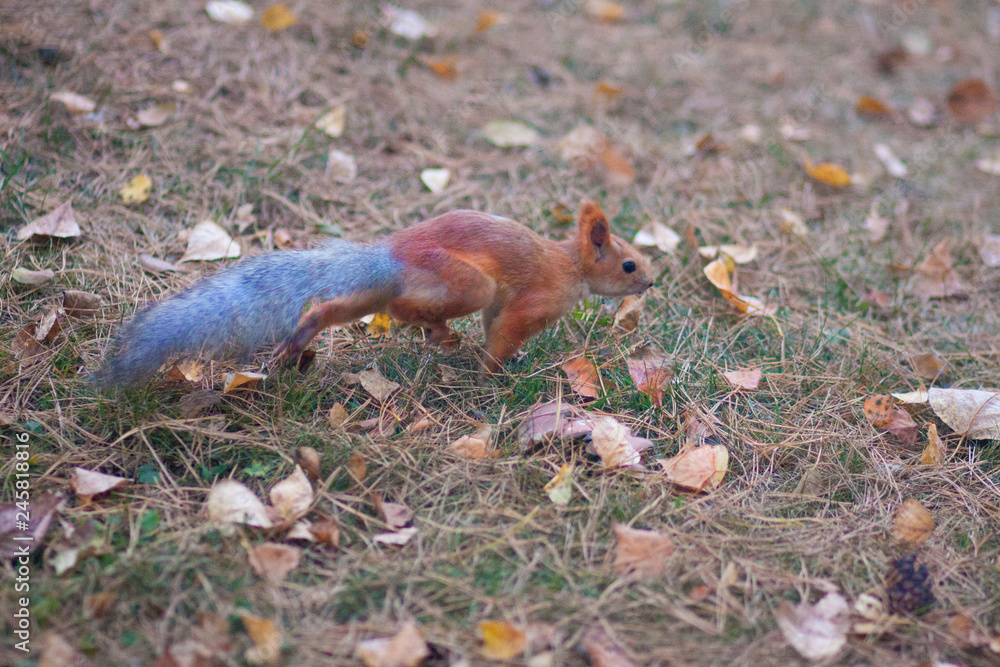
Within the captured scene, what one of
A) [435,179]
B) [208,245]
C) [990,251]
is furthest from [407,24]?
[990,251]

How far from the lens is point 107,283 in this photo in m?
2.29

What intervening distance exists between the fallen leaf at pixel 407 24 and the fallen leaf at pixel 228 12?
0.68 metres

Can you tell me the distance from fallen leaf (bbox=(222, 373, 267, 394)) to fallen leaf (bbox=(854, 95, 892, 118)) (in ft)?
11.9

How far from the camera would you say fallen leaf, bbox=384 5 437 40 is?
12.6 feet

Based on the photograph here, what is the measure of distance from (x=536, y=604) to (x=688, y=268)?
1571 millimetres

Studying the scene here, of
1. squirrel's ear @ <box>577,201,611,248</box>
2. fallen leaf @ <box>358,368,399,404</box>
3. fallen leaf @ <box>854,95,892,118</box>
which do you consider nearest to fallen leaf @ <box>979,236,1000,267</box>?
fallen leaf @ <box>854,95,892,118</box>

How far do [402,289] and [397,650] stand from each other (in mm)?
890

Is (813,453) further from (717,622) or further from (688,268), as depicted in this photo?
(688,268)

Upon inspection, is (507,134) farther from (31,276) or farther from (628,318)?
(31,276)

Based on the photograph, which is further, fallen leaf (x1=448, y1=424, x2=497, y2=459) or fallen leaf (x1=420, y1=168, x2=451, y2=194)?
fallen leaf (x1=420, y1=168, x2=451, y2=194)

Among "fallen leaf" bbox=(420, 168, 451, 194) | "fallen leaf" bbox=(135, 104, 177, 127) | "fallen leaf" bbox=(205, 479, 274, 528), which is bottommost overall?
"fallen leaf" bbox=(205, 479, 274, 528)

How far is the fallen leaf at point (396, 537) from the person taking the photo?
1.65 meters

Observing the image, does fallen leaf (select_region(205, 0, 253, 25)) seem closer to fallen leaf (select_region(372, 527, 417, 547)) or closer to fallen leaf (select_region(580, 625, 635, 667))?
fallen leaf (select_region(372, 527, 417, 547))

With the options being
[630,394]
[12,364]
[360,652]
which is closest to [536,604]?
[360,652]
